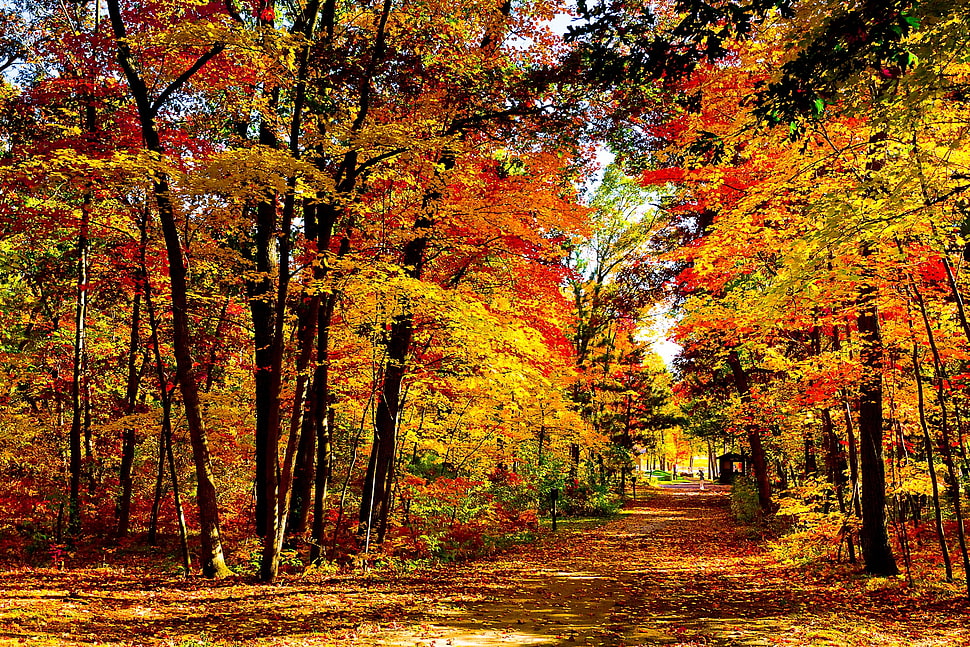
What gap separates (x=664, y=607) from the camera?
8.22m

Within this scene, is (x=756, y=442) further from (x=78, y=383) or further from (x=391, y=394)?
(x=78, y=383)

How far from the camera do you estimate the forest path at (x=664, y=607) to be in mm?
6352

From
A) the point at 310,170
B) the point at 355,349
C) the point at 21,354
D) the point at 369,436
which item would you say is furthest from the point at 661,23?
the point at 21,354

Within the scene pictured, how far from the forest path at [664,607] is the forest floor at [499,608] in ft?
0.09

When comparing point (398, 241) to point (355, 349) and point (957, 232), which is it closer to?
point (355, 349)

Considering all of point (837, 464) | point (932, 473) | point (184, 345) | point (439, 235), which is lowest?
point (837, 464)

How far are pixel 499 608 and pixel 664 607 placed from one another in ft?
7.67

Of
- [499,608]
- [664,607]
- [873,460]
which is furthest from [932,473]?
[499,608]

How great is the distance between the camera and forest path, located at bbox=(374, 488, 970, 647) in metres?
6.35

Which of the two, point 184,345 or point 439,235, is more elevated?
point 439,235

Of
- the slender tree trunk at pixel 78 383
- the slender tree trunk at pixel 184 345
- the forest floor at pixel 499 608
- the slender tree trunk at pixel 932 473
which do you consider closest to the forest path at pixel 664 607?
the forest floor at pixel 499 608

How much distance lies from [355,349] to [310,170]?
497cm

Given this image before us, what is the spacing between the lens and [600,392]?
2819cm

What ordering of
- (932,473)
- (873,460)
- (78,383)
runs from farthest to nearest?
(78,383) < (873,460) < (932,473)
